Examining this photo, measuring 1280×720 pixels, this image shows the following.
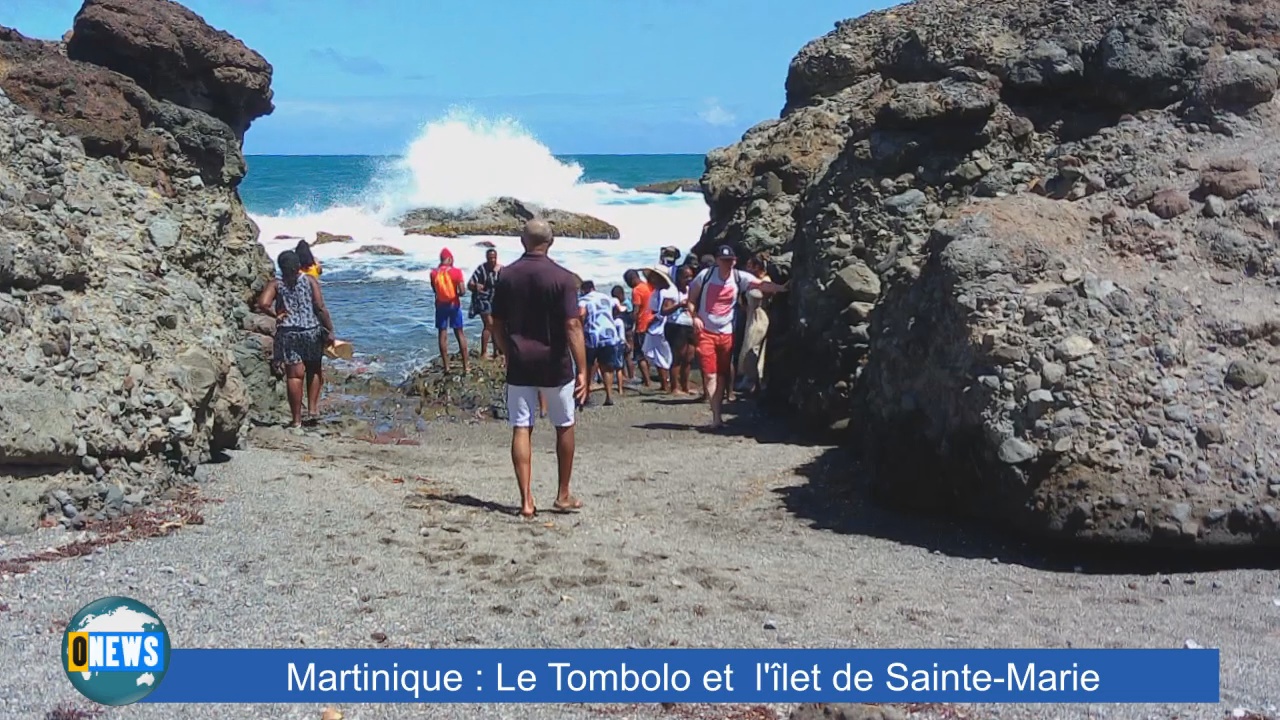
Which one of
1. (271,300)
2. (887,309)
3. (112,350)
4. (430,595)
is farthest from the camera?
(271,300)

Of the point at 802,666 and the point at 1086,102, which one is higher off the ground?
the point at 1086,102

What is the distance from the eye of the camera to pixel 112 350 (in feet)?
23.4

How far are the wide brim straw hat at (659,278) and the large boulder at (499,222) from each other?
Answer: 24935 mm

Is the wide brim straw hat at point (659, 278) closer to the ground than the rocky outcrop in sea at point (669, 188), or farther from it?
closer to the ground

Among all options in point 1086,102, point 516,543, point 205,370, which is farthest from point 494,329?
point 1086,102

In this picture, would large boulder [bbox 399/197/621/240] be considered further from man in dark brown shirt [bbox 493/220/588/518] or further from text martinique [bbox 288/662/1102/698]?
text martinique [bbox 288/662/1102/698]

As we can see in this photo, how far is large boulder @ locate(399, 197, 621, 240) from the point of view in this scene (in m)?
40.4

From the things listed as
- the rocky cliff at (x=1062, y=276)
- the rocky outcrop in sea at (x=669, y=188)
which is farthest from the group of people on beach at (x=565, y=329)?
the rocky outcrop in sea at (x=669, y=188)

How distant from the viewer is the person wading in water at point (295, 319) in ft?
33.8

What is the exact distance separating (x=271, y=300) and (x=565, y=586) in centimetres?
558

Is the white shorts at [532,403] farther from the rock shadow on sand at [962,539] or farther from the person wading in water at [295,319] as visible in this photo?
the person wading in water at [295,319]

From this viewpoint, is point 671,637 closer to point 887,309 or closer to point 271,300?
point 887,309

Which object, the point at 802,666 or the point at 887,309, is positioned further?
the point at 887,309

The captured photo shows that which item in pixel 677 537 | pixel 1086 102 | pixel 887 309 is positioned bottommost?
pixel 677 537
